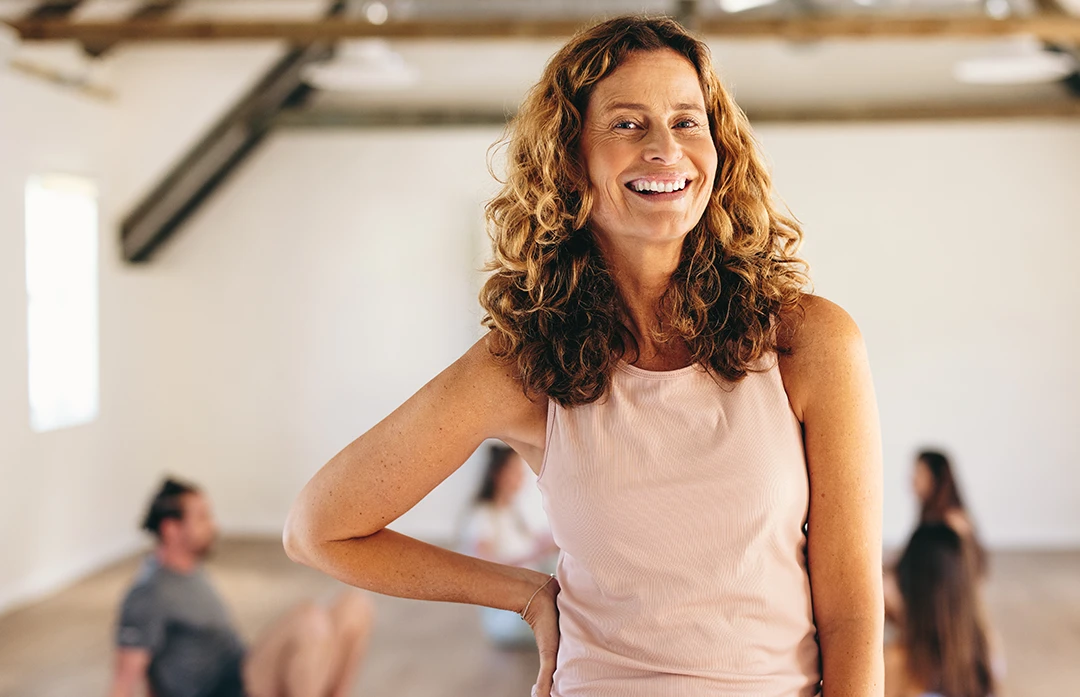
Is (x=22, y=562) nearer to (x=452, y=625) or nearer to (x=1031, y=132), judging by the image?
(x=452, y=625)

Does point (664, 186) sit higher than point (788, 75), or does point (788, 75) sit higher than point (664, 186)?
point (788, 75)

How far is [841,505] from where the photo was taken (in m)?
1.18

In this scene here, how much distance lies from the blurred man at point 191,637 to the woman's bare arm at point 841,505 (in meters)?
2.58

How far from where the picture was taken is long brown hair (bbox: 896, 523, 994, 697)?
3.48m

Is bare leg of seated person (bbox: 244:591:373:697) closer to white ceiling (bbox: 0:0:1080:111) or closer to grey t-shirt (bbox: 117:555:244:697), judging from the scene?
grey t-shirt (bbox: 117:555:244:697)

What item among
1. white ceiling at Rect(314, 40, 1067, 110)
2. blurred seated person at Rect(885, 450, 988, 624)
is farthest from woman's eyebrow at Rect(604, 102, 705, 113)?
white ceiling at Rect(314, 40, 1067, 110)

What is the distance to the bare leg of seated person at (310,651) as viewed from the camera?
3598mm

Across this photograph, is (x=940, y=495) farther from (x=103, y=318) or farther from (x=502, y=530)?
(x=103, y=318)

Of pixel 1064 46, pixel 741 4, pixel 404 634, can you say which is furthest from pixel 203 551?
pixel 1064 46

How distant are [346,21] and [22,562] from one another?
329 centimetres

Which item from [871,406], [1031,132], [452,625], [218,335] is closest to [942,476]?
[452,625]

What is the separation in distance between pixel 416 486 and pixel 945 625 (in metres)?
2.72

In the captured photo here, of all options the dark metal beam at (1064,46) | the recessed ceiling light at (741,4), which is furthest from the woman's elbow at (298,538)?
the recessed ceiling light at (741,4)

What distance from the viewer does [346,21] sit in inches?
214
